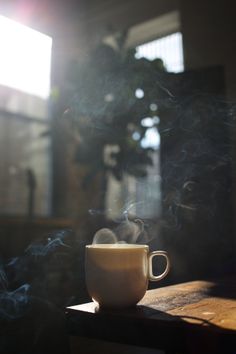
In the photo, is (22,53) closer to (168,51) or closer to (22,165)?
(168,51)

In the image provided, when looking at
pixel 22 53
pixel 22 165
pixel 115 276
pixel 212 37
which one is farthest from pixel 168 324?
pixel 22 165

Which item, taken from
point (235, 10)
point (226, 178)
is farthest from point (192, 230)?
point (235, 10)

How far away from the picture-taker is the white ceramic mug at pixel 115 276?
2.30 ft

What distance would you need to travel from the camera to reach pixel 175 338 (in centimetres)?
61

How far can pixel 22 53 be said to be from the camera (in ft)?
4.75

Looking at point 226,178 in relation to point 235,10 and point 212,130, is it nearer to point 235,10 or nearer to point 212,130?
point 212,130

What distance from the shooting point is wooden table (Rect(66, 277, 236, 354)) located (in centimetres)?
58

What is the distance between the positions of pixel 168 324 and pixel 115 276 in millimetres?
138

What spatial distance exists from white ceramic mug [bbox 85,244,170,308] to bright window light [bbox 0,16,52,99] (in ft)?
3.16

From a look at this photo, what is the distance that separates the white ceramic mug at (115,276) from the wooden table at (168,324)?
22 mm

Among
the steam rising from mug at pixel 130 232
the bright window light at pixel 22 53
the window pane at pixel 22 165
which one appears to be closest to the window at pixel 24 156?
the window pane at pixel 22 165

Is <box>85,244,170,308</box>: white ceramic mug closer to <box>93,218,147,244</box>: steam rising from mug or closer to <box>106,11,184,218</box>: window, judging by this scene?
<box>93,218,147,244</box>: steam rising from mug

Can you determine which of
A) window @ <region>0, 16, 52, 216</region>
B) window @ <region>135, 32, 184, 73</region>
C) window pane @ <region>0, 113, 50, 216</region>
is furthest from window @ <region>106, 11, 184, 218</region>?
window pane @ <region>0, 113, 50, 216</region>

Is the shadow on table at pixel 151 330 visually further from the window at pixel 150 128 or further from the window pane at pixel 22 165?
the window pane at pixel 22 165
